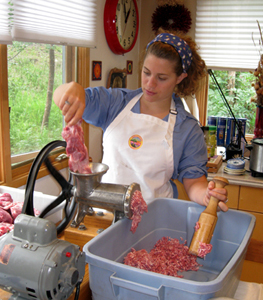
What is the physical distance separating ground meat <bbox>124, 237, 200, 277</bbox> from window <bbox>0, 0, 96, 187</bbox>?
0.97 meters

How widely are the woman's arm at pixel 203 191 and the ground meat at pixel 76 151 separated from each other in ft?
1.28

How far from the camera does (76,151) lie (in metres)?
0.95

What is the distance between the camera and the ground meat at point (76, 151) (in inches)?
36.9

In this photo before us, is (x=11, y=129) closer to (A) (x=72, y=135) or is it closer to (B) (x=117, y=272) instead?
(A) (x=72, y=135)

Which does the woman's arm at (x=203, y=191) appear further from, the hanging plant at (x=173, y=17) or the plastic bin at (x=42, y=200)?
the hanging plant at (x=173, y=17)

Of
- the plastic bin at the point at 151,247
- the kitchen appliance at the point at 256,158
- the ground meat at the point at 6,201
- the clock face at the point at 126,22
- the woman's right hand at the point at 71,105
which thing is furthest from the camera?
the clock face at the point at 126,22

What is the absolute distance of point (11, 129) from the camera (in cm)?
180

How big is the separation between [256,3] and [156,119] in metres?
2.10

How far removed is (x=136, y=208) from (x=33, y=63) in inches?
52.3

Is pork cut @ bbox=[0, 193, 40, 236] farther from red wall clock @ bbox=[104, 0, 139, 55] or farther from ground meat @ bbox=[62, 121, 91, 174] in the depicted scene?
red wall clock @ bbox=[104, 0, 139, 55]

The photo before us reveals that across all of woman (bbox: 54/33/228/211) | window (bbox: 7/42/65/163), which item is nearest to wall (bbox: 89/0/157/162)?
window (bbox: 7/42/65/163)

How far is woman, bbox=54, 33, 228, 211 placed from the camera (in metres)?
1.29

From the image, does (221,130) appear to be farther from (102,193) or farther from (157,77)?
(102,193)

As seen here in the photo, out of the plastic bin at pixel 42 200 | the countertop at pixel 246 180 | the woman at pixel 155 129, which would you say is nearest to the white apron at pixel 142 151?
the woman at pixel 155 129
